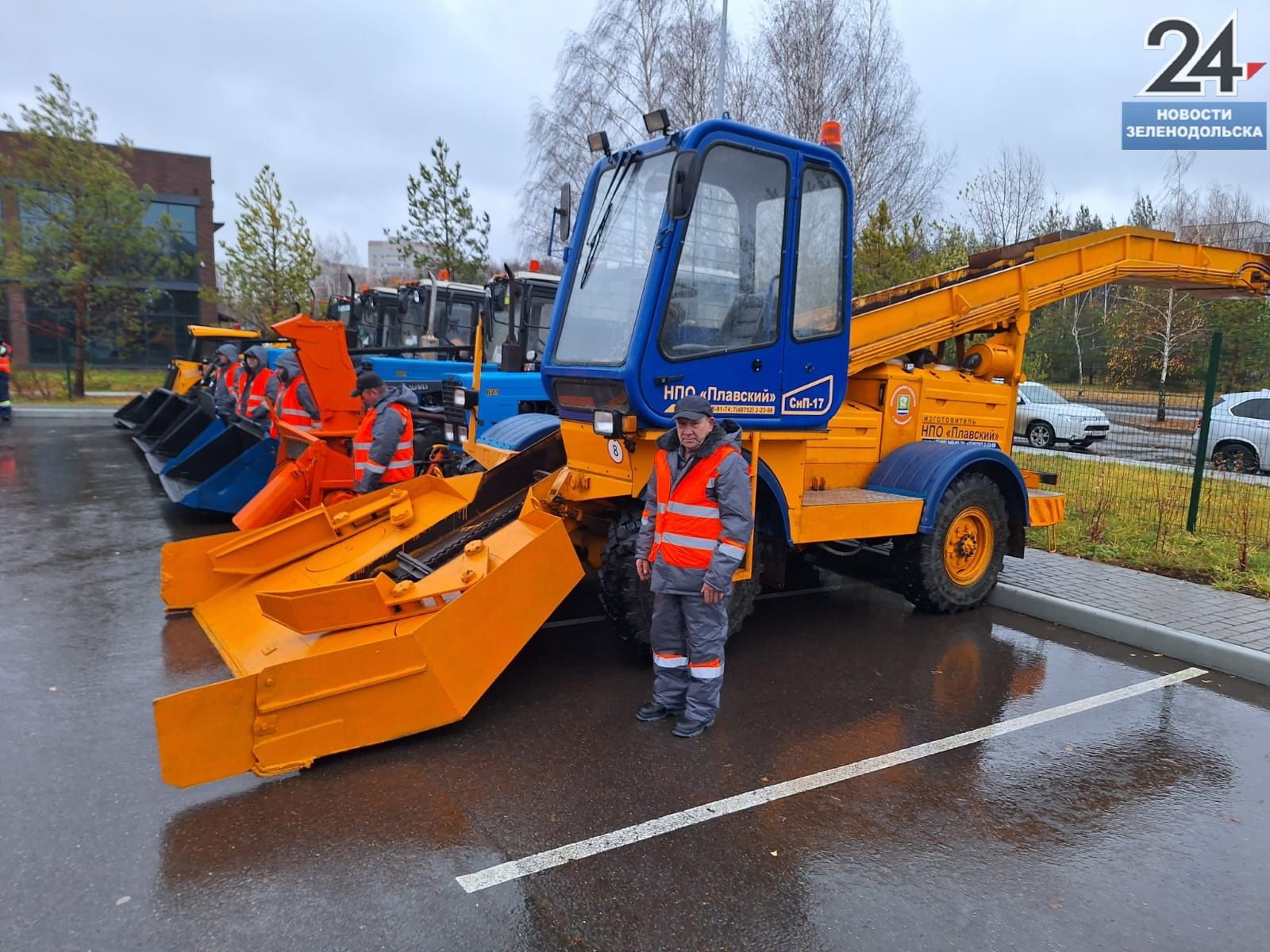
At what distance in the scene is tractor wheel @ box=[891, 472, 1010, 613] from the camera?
6055 mm

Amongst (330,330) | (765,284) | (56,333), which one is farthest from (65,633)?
(56,333)

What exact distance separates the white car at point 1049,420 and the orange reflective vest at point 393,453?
1307cm

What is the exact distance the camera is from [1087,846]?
339 cm

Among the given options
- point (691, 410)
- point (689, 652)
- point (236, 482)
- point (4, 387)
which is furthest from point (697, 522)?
point (4, 387)

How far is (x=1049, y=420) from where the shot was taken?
17.5 metres

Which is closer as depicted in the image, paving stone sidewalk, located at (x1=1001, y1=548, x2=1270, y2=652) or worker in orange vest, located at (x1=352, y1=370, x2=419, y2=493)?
paving stone sidewalk, located at (x1=1001, y1=548, x2=1270, y2=652)

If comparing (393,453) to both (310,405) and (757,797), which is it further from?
(757,797)

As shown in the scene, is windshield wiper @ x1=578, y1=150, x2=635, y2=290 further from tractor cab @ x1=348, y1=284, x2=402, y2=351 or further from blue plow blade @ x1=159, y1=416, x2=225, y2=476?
tractor cab @ x1=348, y1=284, x2=402, y2=351

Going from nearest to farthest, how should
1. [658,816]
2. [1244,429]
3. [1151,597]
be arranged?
[658,816]
[1151,597]
[1244,429]

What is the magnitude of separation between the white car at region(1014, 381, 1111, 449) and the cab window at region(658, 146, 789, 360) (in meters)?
12.9

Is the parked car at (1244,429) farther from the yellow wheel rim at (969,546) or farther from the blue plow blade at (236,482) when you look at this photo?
the blue plow blade at (236,482)

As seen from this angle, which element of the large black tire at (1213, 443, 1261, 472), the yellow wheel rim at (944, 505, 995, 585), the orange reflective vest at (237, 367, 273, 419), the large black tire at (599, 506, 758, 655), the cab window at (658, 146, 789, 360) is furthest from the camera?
the large black tire at (1213, 443, 1261, 472)

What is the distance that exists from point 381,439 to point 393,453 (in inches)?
5.7

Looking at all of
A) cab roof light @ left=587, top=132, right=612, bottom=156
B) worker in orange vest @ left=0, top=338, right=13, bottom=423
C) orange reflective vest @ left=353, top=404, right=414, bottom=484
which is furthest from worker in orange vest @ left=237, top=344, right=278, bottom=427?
worker in orange vest @ left=0, top=338, right=13, bottom=423
